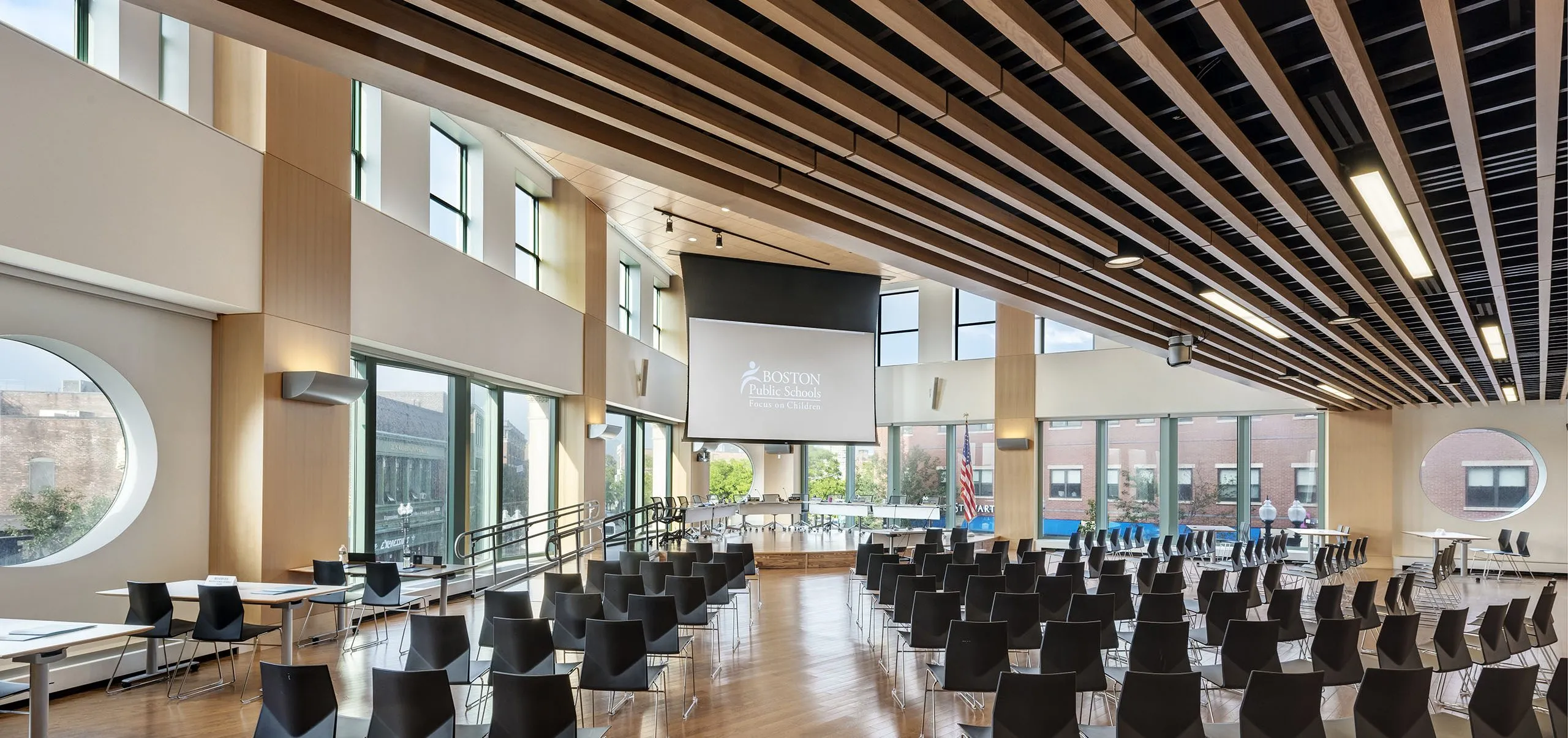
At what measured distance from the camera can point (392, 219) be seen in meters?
9.17

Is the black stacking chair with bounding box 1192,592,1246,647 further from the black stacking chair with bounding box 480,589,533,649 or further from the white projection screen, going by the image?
the white projection screen

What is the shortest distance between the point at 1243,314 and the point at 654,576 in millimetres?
5648

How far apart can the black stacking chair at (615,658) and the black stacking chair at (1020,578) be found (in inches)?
150

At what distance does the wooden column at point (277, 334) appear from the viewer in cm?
747

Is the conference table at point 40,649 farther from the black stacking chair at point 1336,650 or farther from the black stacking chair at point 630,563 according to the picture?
the black stacking chair at point 1336,650

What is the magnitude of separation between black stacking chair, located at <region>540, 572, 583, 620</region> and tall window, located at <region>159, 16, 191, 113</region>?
4.69 metres

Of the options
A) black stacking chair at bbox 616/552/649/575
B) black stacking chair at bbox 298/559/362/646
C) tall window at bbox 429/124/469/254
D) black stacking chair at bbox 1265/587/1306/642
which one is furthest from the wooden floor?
tall window at bbox 429/124/469/254

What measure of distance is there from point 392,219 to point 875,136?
6.64 m

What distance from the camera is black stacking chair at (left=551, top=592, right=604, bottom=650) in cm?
603

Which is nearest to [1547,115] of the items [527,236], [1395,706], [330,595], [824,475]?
[1395,706]

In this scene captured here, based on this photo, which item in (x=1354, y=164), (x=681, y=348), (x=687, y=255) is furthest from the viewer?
(x=681, y=348)

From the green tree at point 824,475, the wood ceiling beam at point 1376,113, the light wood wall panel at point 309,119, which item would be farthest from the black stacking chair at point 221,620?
the green tree at point 824,475

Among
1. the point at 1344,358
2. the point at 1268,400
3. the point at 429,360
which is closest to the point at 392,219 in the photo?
the point at 429,360

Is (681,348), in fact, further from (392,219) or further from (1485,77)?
(1485,77)
